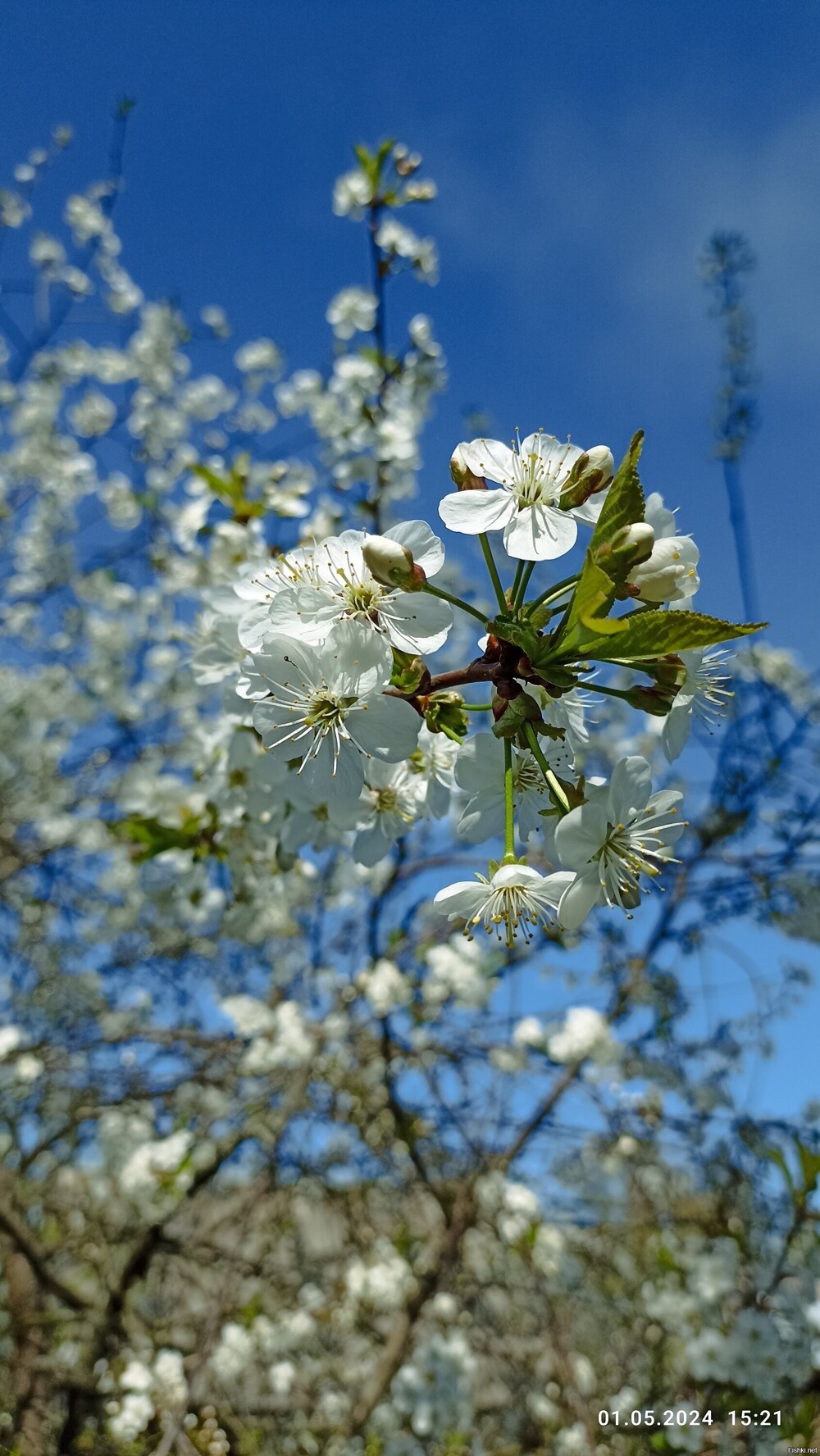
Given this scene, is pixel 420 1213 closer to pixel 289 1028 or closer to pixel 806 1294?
pixel 289 1028

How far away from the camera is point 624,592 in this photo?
1.03 meters

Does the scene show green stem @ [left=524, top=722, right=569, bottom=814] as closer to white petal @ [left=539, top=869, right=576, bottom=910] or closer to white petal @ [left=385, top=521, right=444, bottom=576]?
white petal @ [left=539, top=869, right=576, bottom=910]

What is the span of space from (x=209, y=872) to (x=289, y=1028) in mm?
2219

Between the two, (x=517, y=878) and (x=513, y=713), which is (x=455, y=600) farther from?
(x=517, y=878)

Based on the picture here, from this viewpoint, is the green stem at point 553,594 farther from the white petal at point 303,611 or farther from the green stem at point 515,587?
the white petal at point 303,611

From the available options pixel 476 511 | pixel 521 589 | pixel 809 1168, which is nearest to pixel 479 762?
pixel 521 589

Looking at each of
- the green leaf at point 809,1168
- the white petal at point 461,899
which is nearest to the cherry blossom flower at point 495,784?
the white petal at point 461,899

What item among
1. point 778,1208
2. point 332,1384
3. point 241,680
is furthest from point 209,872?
point 332,1384

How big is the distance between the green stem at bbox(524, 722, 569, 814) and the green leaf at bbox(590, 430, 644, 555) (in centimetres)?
25

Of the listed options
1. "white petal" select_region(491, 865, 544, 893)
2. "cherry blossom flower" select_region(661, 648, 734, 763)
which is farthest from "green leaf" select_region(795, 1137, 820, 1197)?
"white petal" select_region(491, 865, 544, 893)

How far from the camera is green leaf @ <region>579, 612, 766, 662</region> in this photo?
0.95 meters

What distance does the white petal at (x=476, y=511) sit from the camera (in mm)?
1146

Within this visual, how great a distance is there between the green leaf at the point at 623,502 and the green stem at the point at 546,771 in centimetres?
25
